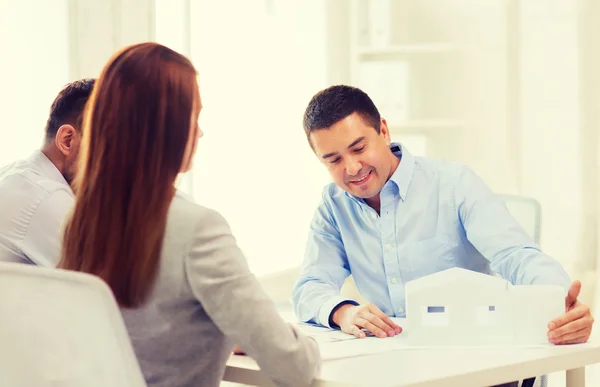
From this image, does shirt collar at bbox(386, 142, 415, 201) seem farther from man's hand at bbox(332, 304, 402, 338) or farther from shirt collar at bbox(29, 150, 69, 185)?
shirt collar at bbox(29, 150, 69, 185)

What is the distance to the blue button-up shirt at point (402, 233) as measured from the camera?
7.02 ft

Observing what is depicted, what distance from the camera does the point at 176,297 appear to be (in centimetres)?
129

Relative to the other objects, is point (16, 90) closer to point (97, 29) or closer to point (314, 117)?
point (97, 29)

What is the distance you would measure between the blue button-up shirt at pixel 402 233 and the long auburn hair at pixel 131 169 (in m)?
0.86

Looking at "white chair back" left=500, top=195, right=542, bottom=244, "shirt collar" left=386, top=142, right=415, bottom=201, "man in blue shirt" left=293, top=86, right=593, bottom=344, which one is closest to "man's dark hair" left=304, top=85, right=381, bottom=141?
"man in blue shirt" left=293, top=86, right=593, bottom=344

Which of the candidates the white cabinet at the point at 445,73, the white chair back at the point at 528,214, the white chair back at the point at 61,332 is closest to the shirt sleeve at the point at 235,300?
the white chair back at the point at 61,332

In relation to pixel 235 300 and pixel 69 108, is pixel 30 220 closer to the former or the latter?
pixel 69 108

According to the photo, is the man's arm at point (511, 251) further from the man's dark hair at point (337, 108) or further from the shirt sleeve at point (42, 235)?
the shirt sleeve at point (42, 235)

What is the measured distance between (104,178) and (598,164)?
2.98m

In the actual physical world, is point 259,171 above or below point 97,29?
below

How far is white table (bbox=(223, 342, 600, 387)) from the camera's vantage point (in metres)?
1.40

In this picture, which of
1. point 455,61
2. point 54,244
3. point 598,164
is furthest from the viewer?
point 455,61

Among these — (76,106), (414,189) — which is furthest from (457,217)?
(76,106)

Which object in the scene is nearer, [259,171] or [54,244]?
[54,244]
